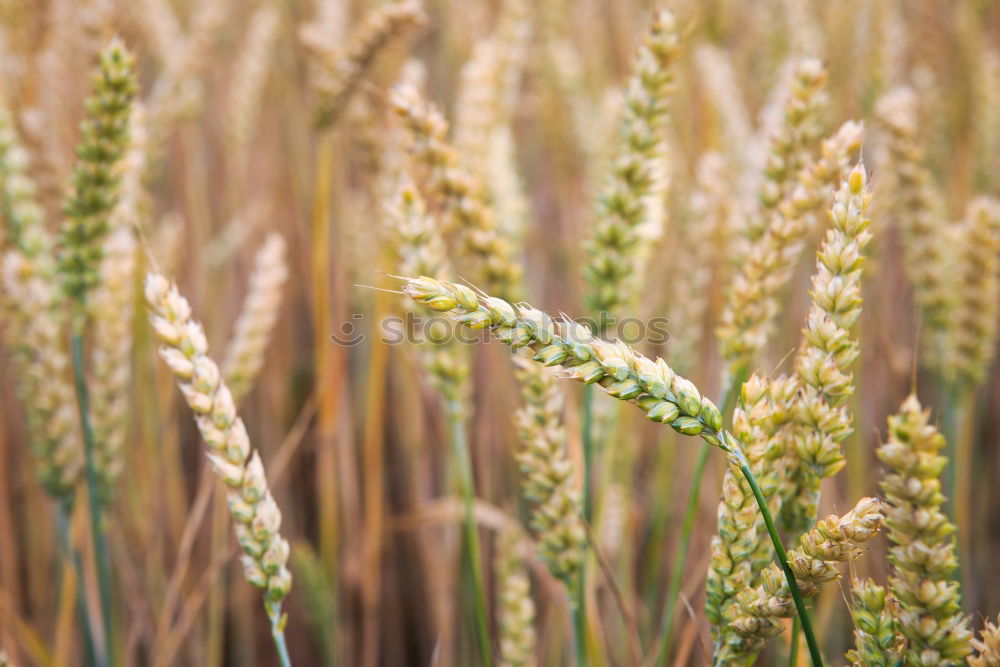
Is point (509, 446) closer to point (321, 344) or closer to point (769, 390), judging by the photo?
point (321, 344)

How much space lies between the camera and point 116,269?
3.03ft

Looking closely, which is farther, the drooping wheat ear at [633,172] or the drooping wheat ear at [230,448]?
the drooping wheat ear at [633,172]

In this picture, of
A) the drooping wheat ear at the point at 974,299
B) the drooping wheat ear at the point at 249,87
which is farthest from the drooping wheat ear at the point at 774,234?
the drooping wheat ear at the point at 249,87

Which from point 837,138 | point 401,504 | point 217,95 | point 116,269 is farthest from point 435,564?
point 217,95

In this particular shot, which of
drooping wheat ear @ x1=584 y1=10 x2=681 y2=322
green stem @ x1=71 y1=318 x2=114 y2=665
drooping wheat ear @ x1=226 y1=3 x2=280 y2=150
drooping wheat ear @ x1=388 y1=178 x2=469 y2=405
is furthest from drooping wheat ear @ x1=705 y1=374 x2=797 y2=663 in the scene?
drooping wheat ear @ x1=226 y1=3 x2=280 y2=150

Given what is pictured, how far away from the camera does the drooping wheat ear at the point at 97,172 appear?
0.71 m

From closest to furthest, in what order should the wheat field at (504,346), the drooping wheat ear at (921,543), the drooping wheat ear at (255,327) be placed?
the drooping wheat ear at (921,543) < the wheat field at (504,346) < the drooping wheat ear at (255,327)

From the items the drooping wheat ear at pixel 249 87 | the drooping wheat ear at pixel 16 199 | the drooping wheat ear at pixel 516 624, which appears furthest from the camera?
the drooping wheat ear at pixel 249 87

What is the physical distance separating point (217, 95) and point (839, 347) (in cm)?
215

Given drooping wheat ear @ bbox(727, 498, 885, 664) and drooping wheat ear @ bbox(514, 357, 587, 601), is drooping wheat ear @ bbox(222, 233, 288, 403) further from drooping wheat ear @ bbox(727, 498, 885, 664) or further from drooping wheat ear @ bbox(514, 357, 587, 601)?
drooping wheat ear @ bbox(727, 498, 885, 664)

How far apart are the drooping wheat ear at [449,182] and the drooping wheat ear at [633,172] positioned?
4.3 inches

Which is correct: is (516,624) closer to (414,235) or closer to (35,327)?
(414,235)

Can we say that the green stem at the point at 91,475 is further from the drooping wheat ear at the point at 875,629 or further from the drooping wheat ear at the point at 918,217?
the drooping wheat ear at the point at 918,217

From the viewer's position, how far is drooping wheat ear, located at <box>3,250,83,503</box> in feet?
2.73
